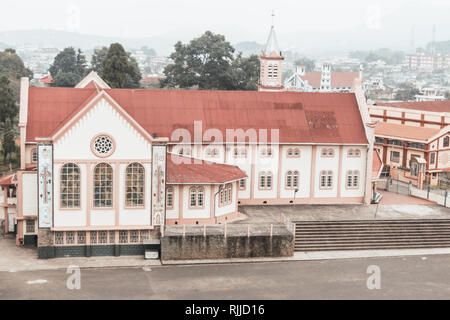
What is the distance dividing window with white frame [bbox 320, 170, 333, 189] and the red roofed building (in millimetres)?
73

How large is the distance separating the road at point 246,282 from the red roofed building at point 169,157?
3.73 metres

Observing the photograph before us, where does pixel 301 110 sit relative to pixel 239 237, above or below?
above

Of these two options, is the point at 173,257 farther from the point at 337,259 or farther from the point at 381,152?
the point at 381,152

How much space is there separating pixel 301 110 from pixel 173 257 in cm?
1695

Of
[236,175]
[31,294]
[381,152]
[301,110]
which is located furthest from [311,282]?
[381,152]

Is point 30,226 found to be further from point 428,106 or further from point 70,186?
point 428,106

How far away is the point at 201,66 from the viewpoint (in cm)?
8906

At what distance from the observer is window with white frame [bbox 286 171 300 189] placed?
151 ft

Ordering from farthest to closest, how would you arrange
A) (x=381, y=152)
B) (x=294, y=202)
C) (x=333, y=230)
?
(x=381, y=152), (x=294, y=202), (x=333, y=230)

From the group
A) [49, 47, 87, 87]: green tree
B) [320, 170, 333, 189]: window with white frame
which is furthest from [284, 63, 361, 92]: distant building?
[320, 170, 333, 189]: window with white frame

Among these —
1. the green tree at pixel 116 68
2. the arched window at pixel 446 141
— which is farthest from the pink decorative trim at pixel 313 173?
the green tree at pixel 116 68

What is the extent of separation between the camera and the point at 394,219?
139ft

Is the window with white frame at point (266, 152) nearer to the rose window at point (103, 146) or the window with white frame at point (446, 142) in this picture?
the rose window at point (103, 146)

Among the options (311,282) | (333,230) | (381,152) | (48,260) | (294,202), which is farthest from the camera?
(381,152)
